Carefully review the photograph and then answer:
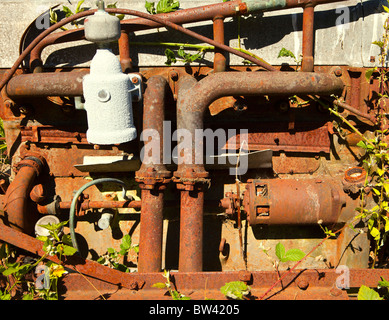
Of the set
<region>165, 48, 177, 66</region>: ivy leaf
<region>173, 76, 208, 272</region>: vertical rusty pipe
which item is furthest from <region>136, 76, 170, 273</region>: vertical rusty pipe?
<region>165, 48, 177, 66</region>: ivy leaf

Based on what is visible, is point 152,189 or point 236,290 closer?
point 236,290

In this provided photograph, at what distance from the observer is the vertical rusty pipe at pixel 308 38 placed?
3033 millimetres

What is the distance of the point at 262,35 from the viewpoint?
331 centimetres

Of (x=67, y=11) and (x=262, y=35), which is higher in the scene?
(x=67, y=11)

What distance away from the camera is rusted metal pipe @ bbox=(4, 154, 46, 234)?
3.05m

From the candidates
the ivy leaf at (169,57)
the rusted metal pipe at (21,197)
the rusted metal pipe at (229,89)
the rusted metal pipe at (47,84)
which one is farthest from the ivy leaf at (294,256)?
the rusted metal pipe at (21,197)

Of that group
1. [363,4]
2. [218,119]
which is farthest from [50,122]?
[363,4]

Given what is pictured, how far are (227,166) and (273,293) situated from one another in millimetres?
1081

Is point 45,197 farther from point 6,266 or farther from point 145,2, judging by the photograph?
point 145,2

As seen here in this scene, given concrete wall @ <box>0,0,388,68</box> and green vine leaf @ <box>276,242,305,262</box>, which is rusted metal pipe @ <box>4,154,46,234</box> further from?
green vine leaf @ <box>276,242,305,262</box>

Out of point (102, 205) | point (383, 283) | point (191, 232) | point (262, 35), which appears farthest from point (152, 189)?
point (383, 283)

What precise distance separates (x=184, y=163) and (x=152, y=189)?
1.02 feet

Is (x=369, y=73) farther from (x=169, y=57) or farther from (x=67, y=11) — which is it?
(x=67, y=11)

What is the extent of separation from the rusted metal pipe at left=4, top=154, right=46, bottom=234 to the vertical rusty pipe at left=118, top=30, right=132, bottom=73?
1.11 metres
